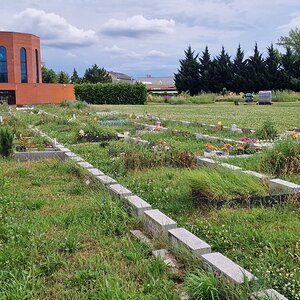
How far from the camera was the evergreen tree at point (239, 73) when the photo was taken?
48.0m

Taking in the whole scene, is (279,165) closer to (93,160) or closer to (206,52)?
(93,160)

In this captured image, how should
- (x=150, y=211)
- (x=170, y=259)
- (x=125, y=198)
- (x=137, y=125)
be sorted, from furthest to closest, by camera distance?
1. (x=137, y=125)
2. (x=125, y=198)
3. (x=150, y=211)
4. (x=170, y=259)

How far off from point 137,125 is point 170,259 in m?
9.93

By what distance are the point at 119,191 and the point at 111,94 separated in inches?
1400

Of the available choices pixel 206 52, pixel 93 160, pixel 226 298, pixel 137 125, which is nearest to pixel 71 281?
pixel 226 298

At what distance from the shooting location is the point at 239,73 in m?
48.8

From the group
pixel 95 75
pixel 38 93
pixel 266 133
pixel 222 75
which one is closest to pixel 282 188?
pixel 266 133

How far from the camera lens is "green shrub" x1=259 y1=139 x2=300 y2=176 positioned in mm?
5055

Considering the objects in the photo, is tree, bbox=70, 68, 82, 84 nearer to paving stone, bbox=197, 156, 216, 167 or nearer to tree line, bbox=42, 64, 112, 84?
tree line, bbox=42, 64, 112, 84

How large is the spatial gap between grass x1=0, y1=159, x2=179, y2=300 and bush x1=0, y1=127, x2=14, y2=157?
2.37m

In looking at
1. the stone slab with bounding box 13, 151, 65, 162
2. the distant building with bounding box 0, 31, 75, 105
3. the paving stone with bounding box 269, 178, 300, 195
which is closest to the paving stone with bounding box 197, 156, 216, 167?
the paving stone with bounding box 269, 178, 300, 195

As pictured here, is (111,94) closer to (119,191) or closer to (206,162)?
(206,162)

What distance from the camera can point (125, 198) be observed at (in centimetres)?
399

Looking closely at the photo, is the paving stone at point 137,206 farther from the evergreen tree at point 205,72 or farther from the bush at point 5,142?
the evergreen tree at point 205,72
